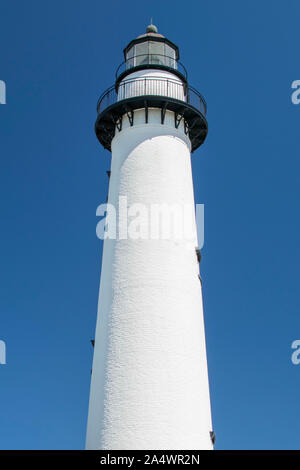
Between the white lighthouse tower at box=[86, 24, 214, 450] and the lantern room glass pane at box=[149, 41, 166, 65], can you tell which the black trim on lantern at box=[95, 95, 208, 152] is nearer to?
the white lighthouse tower at box=[86, 24, 214, 450]

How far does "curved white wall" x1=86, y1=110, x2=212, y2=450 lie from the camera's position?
1462cm

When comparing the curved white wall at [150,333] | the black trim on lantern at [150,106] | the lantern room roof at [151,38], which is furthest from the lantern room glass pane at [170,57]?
the curved white wall at [150,333]

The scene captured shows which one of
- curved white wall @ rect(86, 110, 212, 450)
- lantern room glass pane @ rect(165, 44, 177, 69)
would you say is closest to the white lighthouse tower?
curved white wall @ rect(86, 110, 212, 450)

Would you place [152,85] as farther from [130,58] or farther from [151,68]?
[130,58]

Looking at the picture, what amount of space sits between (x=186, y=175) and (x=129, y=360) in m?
7.67

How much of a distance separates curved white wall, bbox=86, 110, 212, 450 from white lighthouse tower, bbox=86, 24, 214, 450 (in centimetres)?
3

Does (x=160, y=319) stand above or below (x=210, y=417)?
above

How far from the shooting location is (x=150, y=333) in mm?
15812

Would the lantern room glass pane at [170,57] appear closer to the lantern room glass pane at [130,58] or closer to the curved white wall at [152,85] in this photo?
the curved white wall at [152,85]

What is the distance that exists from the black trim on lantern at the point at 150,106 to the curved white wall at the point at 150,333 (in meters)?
1.59

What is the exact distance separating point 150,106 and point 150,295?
26.8 feet
